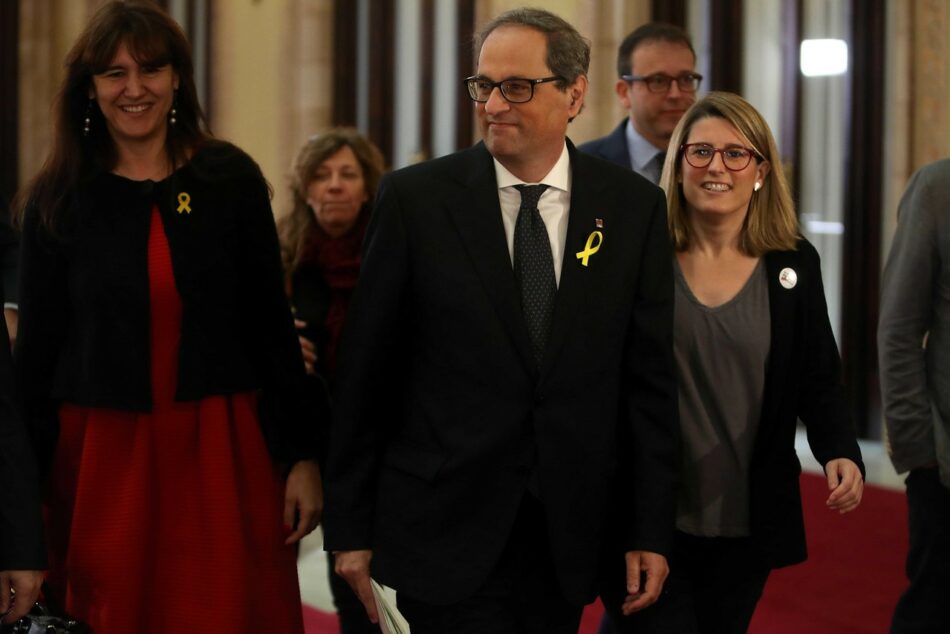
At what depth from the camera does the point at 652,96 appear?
14.5 ft

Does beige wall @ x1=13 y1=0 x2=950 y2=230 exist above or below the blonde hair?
above

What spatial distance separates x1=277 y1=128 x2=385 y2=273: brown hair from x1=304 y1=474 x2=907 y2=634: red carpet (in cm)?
160

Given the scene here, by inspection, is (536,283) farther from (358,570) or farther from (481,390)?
(358,570)

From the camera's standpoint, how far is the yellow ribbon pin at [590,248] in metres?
2.63

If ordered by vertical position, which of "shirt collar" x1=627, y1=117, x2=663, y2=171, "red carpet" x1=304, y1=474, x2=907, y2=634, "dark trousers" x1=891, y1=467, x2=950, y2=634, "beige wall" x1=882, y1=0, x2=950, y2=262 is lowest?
"red carpet" x1=304, y1=474, x2=907, y2=634

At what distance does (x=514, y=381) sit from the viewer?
258cm

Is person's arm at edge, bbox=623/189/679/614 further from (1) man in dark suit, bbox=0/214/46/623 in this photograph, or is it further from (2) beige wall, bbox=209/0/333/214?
(2) beige wall, bbox=209/0/333/214

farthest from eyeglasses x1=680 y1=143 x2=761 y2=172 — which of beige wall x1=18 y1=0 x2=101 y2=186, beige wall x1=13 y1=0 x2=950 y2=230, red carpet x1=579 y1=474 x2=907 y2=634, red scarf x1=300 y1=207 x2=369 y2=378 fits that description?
beige wall x1=18 y1=0 x2=101 y2=186

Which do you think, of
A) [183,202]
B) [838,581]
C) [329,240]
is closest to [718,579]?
[183,202]

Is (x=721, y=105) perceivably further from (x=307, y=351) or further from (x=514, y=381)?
(x=307, y=351)

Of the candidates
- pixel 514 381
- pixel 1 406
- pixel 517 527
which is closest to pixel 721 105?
pixel 514 381

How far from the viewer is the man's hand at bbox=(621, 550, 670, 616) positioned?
269 centimetres

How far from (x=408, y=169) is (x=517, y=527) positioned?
2.54ft

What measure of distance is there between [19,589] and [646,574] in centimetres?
125
